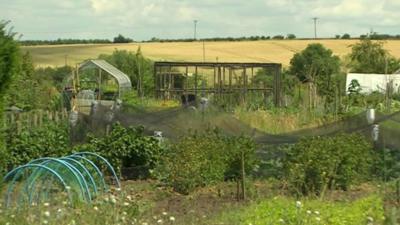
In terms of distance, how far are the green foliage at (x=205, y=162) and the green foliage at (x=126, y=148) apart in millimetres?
2193

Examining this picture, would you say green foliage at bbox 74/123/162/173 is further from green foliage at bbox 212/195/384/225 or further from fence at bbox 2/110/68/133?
green foliage at bbox 212/195/384/225

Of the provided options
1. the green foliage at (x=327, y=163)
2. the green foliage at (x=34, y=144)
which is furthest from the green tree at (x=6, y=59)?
the green foliage at (x=34, y=144)

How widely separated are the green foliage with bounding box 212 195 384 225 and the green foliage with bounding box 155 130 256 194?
2.32 meters

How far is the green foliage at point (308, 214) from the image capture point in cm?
740

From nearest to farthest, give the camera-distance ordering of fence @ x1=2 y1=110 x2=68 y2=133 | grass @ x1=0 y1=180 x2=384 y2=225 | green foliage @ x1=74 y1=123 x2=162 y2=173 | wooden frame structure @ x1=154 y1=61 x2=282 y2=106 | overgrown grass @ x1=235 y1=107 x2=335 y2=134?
grass @ x1=0 y1=180 x2=384 y2=225 → green foliage @ x1=74 y1=123 x2=162 y2=173 → fence @ x1=2 y1=110 x2=68 y2=133 → overgrown grass @ x1=235 y1=107 x2=335 y2=134 → wooden frame structure @ x1=154 y1=61 x2=282 y2=106

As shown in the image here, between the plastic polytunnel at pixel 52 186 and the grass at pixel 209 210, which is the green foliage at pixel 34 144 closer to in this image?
the grass at pixel 209 210

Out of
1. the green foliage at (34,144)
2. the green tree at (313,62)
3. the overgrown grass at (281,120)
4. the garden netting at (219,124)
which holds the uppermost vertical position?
the green tree at (313,62)

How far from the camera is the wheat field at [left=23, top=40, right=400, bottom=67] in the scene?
188 feet

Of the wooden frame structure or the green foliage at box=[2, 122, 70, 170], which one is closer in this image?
the green foliage at box=[2, 122, 70, 170]

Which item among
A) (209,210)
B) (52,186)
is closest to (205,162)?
(209,210)

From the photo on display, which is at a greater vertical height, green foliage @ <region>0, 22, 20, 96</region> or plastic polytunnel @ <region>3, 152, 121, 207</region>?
green foliage @ <region>0, 22, 20, 96</region>

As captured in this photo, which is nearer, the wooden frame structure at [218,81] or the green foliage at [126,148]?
the green foliage at [126,148]

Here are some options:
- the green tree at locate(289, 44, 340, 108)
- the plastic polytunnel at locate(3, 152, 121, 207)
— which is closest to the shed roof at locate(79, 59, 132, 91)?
the green tree at locate(289, 44, 340, 108)

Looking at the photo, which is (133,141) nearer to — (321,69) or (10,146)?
(10,146)
